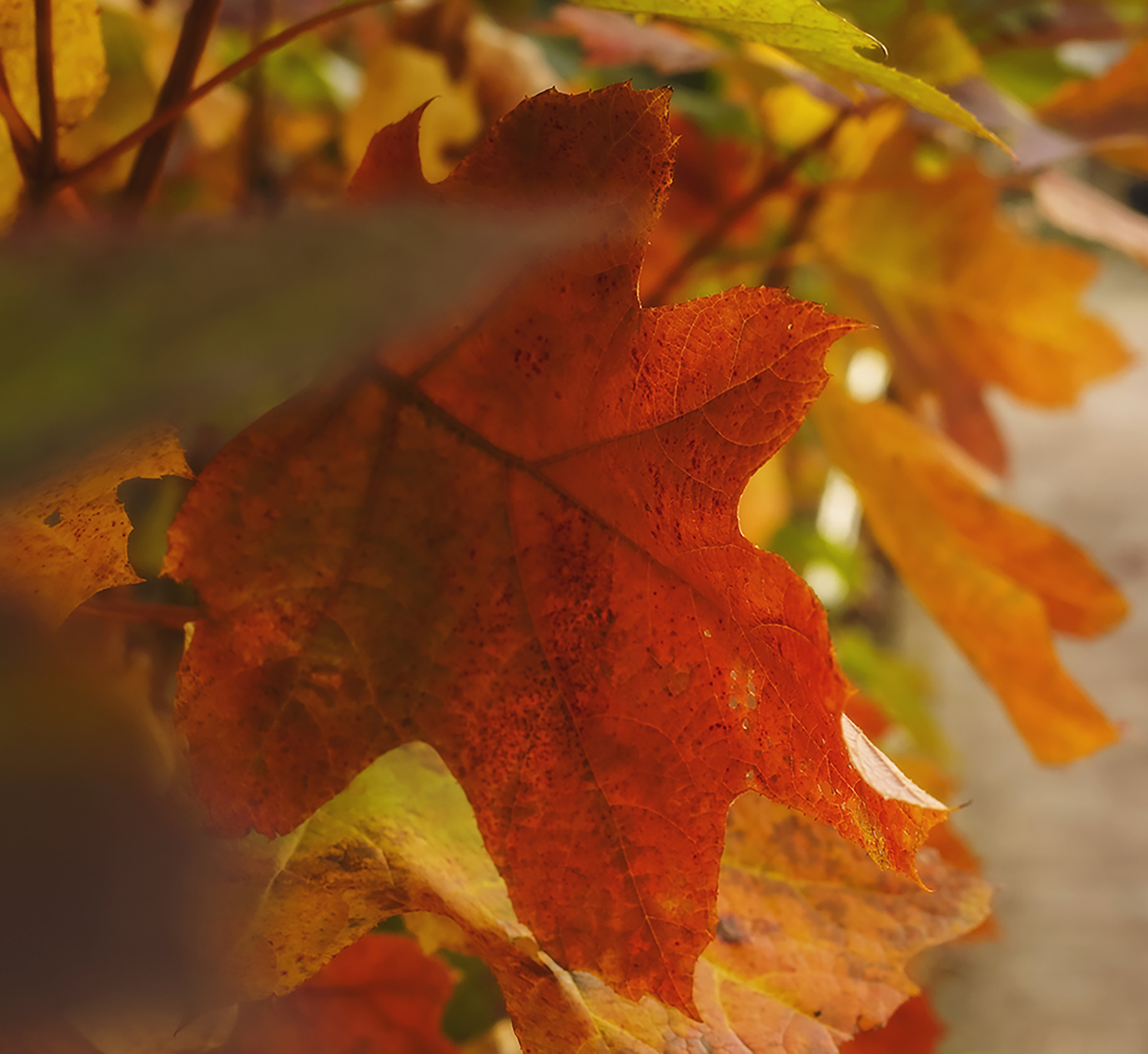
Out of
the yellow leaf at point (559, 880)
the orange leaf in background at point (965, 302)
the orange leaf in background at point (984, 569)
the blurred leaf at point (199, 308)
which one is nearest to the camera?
the blurred leaf at point (199, 308)

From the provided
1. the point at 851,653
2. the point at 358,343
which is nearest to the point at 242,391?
the point at 358,343

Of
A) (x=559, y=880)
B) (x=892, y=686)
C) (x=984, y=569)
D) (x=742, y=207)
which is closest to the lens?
(x=559, y=880)

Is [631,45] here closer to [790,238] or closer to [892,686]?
[790,238]

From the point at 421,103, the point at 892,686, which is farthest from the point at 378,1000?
the point at 892,686

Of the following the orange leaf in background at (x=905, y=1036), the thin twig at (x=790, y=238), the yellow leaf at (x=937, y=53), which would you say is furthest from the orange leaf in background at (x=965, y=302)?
the orange leaf in background at (x=905, y=1036)

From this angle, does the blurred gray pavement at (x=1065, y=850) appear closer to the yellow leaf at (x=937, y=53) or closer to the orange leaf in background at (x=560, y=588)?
the yellow leaf at (x=937, y=53)

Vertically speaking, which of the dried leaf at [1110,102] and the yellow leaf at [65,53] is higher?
the dried leaf at [1110,102]

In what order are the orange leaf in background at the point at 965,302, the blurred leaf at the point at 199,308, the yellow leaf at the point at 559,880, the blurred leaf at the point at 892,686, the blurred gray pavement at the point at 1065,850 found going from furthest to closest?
the blurred gray pavement at the point at 1065,850 → the blurred leaf at the point at 892,686 → the orange leaf in background at the point at 965,302 → the yellow leaf at the point at 559,880 → the blurred leaf at the point at 199,308
